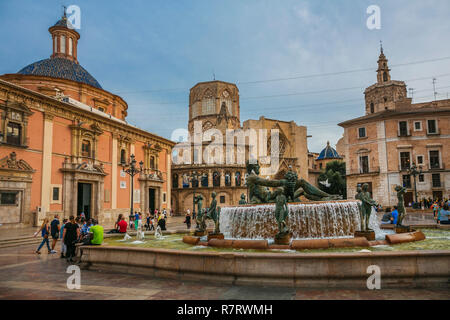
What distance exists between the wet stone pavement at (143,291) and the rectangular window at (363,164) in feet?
112

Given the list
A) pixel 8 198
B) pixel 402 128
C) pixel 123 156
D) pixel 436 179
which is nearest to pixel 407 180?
pixel 436 179

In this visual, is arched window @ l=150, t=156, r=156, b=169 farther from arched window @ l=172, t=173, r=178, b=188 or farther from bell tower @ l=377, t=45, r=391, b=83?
bell tower @ l=377, t=45, r=391, b=83

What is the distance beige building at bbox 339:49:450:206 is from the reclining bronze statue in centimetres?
2556

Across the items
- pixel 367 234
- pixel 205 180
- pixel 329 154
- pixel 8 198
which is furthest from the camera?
pixel 329 154

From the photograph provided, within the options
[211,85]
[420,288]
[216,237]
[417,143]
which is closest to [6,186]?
[216,237]

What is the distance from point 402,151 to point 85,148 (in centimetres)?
3249

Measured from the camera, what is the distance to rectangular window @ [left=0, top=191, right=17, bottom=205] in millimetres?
17766

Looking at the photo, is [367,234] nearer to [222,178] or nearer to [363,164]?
[363,164]

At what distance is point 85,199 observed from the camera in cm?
2364

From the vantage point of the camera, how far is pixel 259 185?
1084 centimetres

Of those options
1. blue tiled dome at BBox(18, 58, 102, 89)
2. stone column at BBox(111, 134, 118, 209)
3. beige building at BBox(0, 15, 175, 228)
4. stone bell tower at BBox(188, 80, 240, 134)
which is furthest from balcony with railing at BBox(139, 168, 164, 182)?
stone bell tower at BBox(188, 80, 240, 134)

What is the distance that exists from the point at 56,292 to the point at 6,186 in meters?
16.0

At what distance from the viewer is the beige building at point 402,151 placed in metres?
32.5
